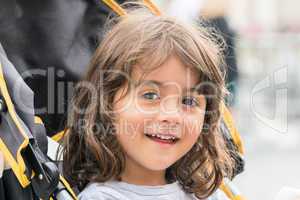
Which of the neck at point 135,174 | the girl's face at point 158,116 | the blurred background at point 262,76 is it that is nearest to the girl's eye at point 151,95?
the girl's face at point 158,116

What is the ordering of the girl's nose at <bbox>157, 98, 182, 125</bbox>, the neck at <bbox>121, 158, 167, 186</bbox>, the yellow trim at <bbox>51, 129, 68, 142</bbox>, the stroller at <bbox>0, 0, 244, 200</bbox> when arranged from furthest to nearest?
the yellow trim at <bbox>51, 129, 68, 142</bbox>
the neck at <bbox>121, 158, 167, 186</bbox>
the girl's nose at <bbox>157, 98, 182, 125</bbox>
the stroller at <bbox>0, 0, 244, 200</bbox>

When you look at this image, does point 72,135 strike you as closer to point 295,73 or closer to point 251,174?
point 251,174

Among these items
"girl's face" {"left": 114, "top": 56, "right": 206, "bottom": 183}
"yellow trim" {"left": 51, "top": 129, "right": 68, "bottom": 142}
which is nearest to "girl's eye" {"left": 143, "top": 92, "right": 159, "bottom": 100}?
"girl's face" {"left": 114, "top": 56, "right": 206, "bottom": 183}

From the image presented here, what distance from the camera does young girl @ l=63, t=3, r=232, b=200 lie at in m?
1.75

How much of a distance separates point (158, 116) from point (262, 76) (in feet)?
11.3

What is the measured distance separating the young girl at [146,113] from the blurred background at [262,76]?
73 cm

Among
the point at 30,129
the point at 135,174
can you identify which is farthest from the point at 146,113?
the point at 30,129

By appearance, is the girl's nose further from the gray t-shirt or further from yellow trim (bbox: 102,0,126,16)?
yellow trim (bbox: 102,0,126,16)

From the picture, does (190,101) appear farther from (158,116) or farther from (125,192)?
(125,192)

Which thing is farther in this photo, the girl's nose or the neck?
the neck

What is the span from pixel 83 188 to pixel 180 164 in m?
0.27

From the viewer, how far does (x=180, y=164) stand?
1940 millimetres

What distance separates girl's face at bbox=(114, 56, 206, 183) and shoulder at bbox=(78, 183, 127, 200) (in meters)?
0.10

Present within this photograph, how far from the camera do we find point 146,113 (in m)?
1.73
